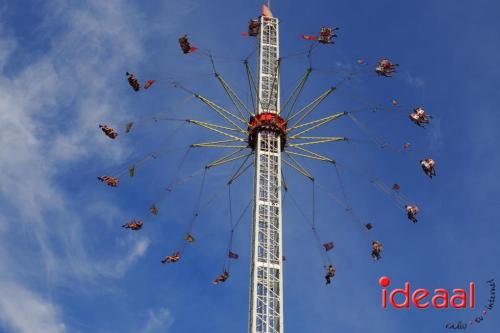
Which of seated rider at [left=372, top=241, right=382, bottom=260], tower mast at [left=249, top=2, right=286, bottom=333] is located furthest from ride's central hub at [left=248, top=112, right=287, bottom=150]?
seated rider at [left=372, top=241, right=382, bottom=260]

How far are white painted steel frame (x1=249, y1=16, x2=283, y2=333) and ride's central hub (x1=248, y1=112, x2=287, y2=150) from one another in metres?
0.44

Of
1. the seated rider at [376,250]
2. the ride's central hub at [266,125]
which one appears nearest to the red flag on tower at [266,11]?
the ride's central hub at [266,125]

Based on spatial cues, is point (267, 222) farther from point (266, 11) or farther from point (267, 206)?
point (266, 11)

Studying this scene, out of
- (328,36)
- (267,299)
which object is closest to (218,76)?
(328,36)

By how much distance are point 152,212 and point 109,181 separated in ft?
15.5

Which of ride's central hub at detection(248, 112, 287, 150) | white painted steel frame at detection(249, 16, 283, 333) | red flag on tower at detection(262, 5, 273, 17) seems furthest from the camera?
red flag on tower at detection(262, 5, 273, 17)

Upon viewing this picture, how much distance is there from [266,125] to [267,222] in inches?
349

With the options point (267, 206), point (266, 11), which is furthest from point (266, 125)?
point (266, 11)

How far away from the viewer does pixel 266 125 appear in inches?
2442

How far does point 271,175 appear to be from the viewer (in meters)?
60.0

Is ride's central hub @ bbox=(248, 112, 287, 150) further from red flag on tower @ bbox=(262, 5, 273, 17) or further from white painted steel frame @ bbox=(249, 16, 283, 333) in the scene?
red flag on tower @ bbox=(262, 5, 273, 17)

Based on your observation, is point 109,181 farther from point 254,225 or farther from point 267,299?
point 267,299

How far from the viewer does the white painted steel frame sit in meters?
53.6

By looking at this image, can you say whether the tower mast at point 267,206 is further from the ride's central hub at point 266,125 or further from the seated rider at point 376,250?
the seated rider at point 376,250
